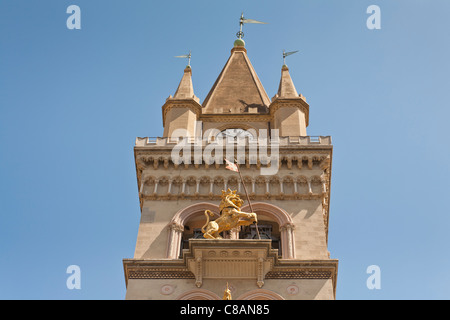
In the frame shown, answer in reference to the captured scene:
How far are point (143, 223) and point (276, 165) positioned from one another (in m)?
7.95

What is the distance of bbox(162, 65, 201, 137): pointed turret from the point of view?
42.0 meters

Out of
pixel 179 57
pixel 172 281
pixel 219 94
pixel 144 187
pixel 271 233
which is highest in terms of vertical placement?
pixel 179 57

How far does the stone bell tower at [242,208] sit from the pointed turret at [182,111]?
0.22 ft

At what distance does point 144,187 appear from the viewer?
1453 inches

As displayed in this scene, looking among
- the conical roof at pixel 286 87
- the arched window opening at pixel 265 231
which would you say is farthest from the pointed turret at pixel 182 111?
the arched window opening at pixel 265 231

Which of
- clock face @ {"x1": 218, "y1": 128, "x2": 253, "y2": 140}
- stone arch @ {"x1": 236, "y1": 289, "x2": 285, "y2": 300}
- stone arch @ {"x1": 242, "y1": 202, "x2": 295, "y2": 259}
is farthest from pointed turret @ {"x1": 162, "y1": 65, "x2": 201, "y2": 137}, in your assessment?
stone arch @ {"x1": 236, "y1": 289, "x2": 285, "y2": 300}

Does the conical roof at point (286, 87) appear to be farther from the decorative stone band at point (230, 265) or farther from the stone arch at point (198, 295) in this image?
the stone arch at point (198, 295)

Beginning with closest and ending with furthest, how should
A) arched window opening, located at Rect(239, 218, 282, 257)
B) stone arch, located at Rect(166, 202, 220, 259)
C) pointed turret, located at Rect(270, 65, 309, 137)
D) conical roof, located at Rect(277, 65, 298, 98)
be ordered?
stone arch, located at Rect(166, 202, 220, 259), arched window opening, located at Rect(239, 218, 282, 257), pointed turret, located at Rect(270, 65, 309, 137), conical roof, located at Rect(277, 65, 298, 98)

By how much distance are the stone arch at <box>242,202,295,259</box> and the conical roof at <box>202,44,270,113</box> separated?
10846 millimetres

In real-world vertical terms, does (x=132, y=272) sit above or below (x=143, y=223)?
below

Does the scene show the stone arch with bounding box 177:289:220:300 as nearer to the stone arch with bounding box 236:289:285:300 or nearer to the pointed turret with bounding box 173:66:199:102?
the stone arch with bounding box 236:289:285:300
